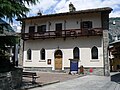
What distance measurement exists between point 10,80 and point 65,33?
16591mm

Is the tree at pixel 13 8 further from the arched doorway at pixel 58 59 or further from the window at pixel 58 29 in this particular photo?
the arched doorway at pixel 58 59

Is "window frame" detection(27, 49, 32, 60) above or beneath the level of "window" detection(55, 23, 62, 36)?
beneath

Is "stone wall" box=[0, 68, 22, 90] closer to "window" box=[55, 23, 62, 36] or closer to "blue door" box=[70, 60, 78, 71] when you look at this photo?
"blue door" box=[70, 60, 78, 71]

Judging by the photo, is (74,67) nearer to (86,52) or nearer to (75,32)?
(86,52)

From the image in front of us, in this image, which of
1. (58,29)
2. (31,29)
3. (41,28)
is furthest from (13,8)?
(31,29)

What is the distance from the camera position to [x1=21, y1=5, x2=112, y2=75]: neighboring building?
83.3ft

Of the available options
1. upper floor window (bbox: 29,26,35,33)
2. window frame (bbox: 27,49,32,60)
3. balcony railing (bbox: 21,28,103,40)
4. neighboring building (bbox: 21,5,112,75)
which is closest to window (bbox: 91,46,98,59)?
neighboring building (bbox: 21,5,112,75)

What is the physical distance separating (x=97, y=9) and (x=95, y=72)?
23.7 ft

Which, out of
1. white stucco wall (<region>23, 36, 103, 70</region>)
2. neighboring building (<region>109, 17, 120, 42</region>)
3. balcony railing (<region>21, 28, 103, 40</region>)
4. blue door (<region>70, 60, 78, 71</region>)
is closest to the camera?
blue door (<region>70, 60, 78, 71</region>)

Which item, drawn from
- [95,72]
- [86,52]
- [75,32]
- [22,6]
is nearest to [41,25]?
[75,32]

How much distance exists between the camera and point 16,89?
36.9 feet

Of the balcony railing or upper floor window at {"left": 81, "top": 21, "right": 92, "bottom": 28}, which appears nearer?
the balcony railing

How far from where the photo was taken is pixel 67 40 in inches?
1078

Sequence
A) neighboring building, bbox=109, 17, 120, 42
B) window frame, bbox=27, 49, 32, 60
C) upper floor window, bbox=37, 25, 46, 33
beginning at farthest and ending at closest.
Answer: neighboring building, bbox=109, 17, 120, 42
window frame, bbox=27, 49, 32, 60
upper floor window, bbox=37, 25, 46, 33
